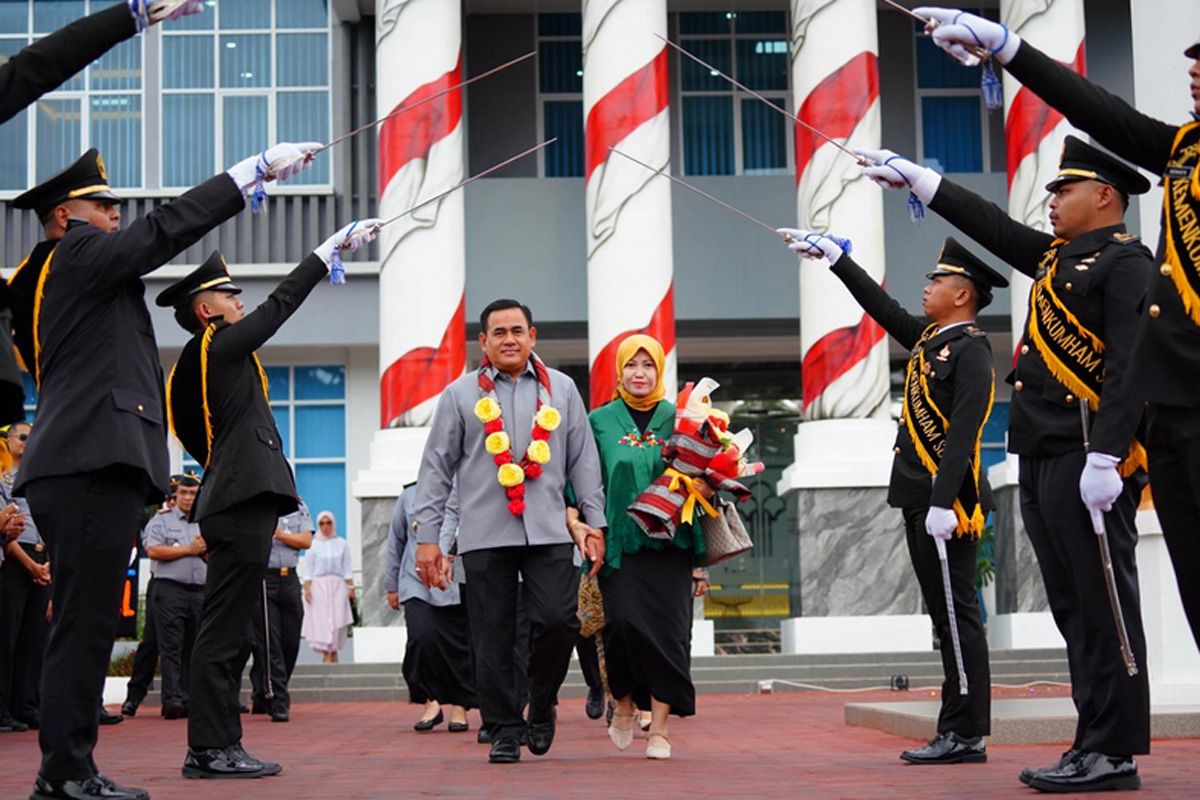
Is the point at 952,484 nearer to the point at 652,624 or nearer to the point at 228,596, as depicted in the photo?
the point at 652,624

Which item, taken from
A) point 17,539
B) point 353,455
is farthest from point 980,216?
point 353,455

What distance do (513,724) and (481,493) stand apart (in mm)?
1016

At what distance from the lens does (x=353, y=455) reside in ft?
73.6

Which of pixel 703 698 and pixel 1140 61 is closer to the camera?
pixel 1140 61

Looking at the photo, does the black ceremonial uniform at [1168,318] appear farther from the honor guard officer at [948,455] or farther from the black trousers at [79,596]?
the black trousers at [79,596]

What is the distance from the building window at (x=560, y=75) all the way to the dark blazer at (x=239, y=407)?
14.9 metres

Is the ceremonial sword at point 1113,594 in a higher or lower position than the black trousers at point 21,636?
higher

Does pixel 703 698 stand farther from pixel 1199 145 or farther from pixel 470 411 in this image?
pixel 1199 145

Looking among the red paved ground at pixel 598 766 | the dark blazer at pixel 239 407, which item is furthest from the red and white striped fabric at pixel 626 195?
the dark blazer at pixel 239 407

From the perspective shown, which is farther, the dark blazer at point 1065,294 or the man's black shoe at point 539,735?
the man's black shoe at point 539,735

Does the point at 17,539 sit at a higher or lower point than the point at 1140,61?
lower

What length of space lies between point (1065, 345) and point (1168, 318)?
1283mm

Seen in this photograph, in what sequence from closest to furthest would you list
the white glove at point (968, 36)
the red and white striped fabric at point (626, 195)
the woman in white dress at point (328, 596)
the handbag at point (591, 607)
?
the white glove at point (968, 36), the handbag at point (591, 607), the red and white striped fabric at point (626, 195), the woman in white dress at point (328, 596)

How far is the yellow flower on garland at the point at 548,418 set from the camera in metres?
7.47
